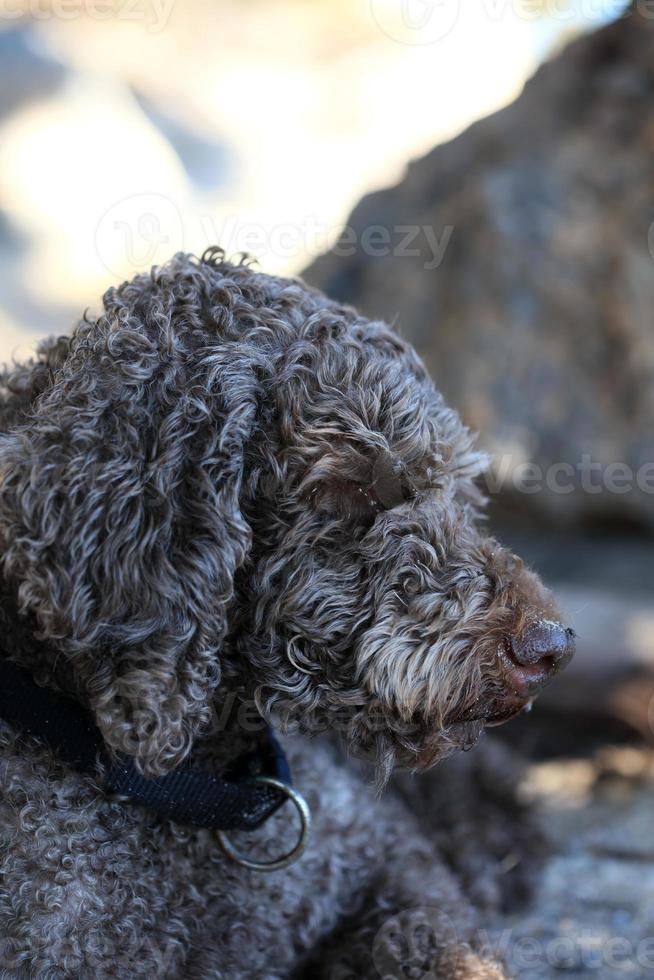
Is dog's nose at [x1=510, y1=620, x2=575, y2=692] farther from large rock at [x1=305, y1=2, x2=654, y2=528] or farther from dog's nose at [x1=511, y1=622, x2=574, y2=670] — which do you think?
large rock at [x1=305, y1=2, x2=654, y2=528]

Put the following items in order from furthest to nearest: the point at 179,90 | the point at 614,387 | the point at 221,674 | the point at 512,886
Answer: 1. the point at 614,387
2. the point at 179,90
3. the point at 512,886
4. the point at 221,674

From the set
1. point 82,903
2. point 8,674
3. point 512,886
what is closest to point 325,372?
point 8,674

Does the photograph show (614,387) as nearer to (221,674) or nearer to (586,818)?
(586,818)

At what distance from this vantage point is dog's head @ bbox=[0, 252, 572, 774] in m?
1.75

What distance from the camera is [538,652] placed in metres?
1.94

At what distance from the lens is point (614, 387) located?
5.27 m

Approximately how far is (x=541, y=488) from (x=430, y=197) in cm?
185

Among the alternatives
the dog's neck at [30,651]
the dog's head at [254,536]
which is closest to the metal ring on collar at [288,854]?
the dog's head at [254,536]

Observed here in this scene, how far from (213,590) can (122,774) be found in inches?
17.6

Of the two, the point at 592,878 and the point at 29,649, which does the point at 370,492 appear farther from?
the point at 592,878

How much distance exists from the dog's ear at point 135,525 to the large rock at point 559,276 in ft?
12.0

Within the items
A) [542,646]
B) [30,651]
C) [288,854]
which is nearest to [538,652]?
[542,646]

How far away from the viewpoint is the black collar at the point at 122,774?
6.24ft

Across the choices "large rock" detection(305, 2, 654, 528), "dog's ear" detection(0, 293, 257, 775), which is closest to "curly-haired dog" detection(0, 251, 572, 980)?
"dog's ear" detection(0, 293, 257, 775)
